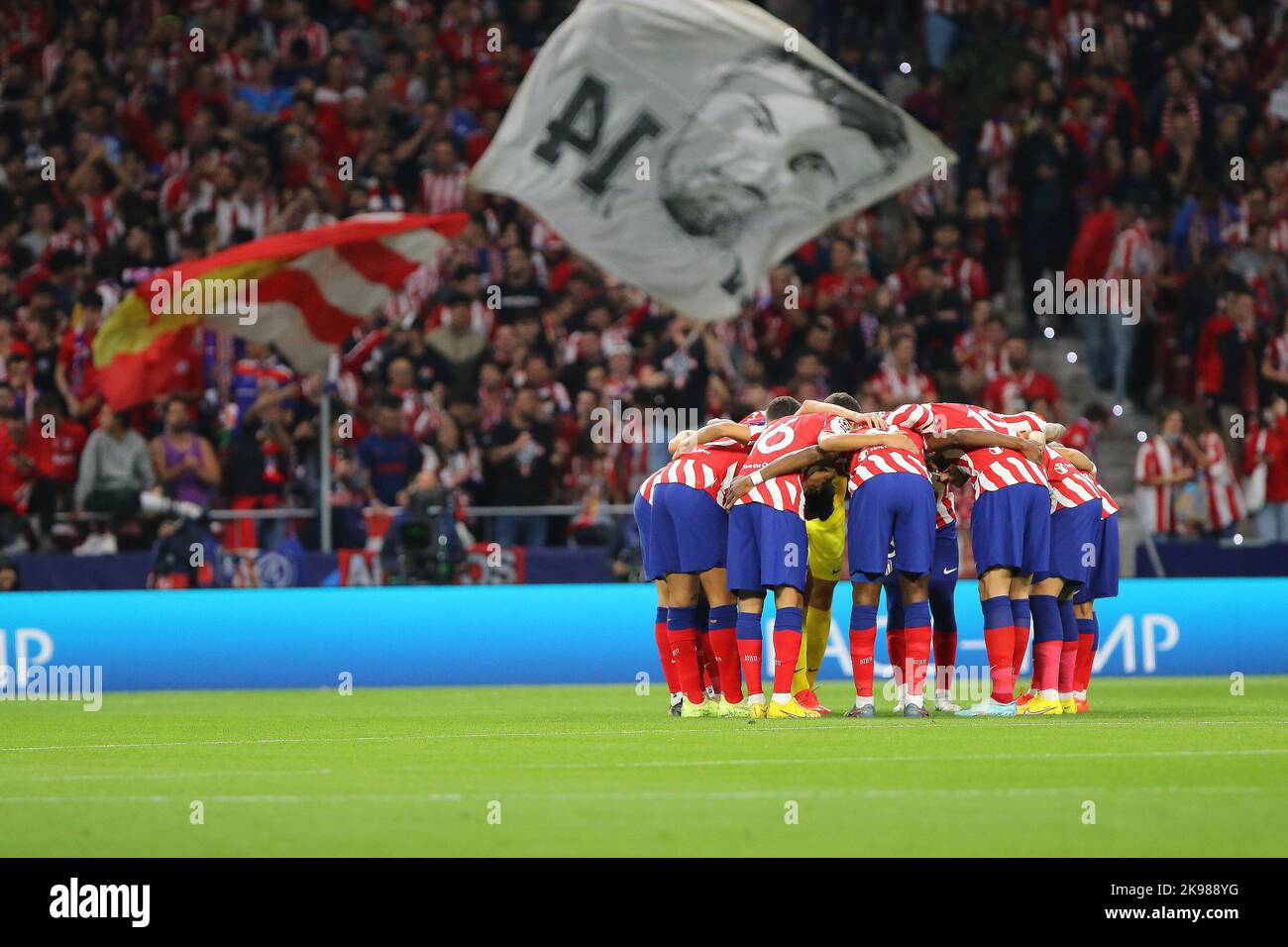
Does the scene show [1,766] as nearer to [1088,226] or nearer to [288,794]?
[288,794]

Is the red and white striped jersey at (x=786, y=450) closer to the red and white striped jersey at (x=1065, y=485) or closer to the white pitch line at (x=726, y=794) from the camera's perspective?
the red and white striped jersey at (x=1065, y=485)

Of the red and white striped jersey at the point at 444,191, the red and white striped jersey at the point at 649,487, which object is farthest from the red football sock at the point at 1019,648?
the red and white striped jersey at the point at 444,191

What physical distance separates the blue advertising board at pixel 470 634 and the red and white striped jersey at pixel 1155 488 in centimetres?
227

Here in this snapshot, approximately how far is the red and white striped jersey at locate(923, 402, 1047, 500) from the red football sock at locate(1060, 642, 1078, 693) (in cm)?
134

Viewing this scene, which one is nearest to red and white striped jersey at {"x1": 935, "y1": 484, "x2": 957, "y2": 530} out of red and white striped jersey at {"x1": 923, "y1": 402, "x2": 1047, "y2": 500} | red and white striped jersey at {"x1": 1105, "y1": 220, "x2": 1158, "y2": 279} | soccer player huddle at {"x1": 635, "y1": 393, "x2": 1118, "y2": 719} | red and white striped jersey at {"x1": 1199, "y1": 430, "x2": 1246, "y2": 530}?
soccer player huddle at {"x1": 635, "y1": 393, "x2": 1118, "y2": 719}

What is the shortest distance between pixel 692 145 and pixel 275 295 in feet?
15.3

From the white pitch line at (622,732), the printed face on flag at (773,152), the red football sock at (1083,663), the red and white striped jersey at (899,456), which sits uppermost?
the printed face on flag at (773,152)

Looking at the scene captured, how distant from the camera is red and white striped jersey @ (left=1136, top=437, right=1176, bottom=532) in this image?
23141 millimetres

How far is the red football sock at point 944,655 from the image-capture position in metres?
15.7

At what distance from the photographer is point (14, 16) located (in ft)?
94.7

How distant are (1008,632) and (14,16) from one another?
61.9 ft

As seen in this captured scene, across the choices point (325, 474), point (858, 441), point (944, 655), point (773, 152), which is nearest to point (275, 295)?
point (325, 474)

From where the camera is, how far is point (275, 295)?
2255 centimetres
